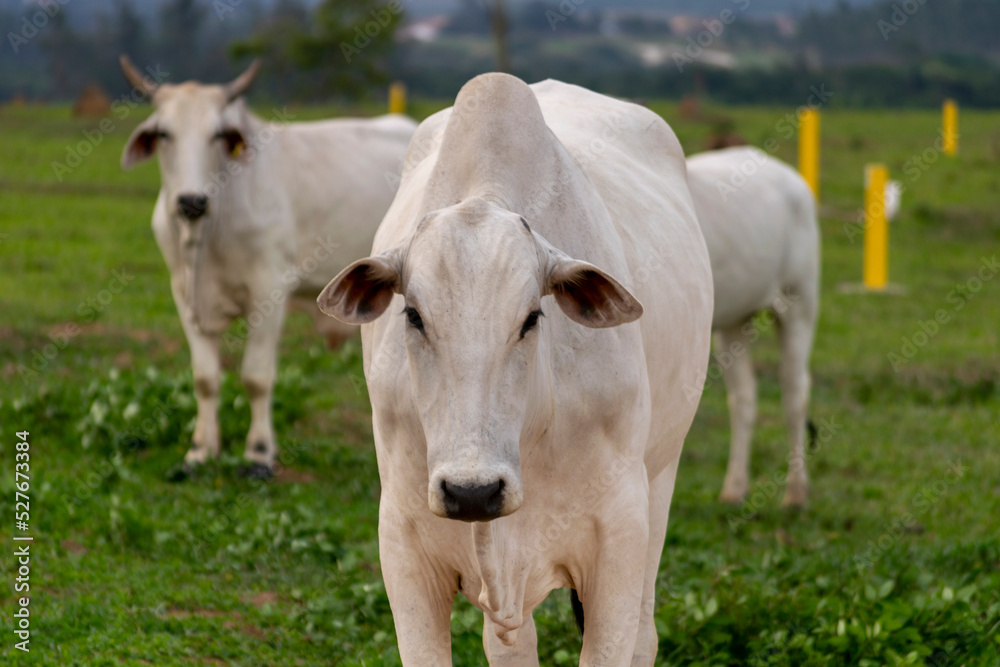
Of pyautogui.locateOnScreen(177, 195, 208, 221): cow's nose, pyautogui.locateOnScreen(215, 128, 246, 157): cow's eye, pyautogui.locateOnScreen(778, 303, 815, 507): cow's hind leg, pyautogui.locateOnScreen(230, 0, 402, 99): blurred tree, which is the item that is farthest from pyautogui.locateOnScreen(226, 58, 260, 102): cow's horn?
pyautogui.locateOnScreen(230, 0, 402, 99): blurred tree

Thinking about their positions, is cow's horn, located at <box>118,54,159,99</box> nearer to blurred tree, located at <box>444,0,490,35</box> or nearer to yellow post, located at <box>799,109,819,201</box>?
yellow post, located at <box>799,109,819,201</box>

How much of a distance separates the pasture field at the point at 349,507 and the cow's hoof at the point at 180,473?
0.09 metres

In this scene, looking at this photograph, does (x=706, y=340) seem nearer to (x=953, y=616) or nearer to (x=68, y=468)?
(x=953, y=616)

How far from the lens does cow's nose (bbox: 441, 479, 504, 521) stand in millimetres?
2594

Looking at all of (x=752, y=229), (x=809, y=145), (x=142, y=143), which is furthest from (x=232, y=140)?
(x=809, y=145)

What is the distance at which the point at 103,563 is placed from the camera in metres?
5.47

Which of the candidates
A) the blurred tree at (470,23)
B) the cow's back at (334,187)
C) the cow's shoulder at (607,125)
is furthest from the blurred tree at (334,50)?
the blurred tree at (470,23)

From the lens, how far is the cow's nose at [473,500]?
8.51ft

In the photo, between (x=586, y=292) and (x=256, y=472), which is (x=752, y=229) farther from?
(x=586, y=292)

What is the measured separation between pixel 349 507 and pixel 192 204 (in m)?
1.70

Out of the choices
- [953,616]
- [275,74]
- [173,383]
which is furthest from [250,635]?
[275,74]

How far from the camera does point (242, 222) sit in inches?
289

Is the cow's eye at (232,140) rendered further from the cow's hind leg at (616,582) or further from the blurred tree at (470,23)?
the blurred tree at (470,23)

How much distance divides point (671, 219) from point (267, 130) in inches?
166
